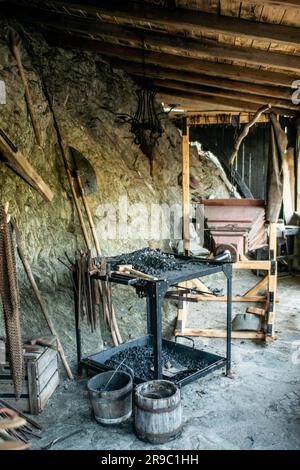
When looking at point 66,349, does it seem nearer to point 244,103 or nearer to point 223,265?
point 223,265

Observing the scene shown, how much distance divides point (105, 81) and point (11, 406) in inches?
185

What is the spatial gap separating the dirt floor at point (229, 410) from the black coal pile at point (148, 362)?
0.20 m

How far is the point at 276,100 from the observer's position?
5836mm

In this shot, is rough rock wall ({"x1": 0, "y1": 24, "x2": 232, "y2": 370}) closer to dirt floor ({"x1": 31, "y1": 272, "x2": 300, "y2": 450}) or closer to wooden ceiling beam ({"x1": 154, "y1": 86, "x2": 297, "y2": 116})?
wooden ceiling beam ({"x1": 154, "y1": 86, "x2": 297, "y2": 116})

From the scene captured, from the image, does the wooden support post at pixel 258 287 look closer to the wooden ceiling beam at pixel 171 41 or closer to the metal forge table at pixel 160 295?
the metal forge table at pixel 160 295

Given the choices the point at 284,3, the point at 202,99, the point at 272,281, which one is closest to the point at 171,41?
the point at 284,3

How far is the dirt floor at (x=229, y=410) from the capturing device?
10.9 feet

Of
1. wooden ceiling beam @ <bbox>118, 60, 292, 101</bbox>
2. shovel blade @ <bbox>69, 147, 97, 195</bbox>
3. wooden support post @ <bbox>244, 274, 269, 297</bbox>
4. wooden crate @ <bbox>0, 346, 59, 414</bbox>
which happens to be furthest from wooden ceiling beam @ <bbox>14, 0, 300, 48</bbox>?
wooden crate @ <bbox>0, 346, 59, 414</bbox>

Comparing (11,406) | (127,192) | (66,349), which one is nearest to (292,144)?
(127,192)

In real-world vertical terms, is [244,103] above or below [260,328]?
above

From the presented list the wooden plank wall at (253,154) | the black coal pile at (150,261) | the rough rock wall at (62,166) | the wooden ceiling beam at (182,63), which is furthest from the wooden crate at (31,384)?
the wooden plank wall at (253,154)

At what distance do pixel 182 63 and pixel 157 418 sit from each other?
417 cm

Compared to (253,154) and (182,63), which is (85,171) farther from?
(253,154)

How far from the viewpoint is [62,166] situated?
17.5 feet
